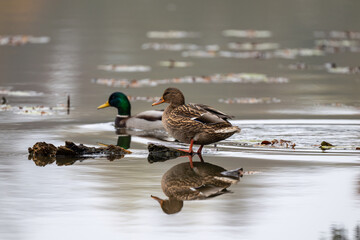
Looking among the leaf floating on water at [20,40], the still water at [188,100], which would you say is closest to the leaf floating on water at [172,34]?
the still water at [188,100]

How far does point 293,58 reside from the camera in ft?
81.8

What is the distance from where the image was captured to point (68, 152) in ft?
35.6

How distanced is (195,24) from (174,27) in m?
1.05

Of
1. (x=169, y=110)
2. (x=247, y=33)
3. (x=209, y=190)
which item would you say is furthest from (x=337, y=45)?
(x=209, y=190)

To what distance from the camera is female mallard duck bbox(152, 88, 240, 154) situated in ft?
35.5

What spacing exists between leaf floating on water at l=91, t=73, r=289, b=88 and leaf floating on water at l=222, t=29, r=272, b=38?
1063 centimetres

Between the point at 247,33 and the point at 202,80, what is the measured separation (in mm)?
12034

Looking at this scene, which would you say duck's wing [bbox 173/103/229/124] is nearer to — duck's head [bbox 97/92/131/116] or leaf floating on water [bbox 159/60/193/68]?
duck's head [bbox 97/92/131/116]

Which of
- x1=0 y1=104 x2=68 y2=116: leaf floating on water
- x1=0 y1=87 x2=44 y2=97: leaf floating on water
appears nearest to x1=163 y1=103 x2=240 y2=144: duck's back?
x1=0 y1=104 x2=68 y2=116: leaf floating on water

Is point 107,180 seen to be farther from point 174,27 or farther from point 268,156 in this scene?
point 174,27

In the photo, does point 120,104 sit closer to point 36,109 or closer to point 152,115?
point 152,115

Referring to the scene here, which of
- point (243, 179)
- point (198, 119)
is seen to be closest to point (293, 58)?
point (198, 119)

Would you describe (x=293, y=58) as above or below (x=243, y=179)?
above

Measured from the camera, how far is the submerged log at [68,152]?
10750 mm
